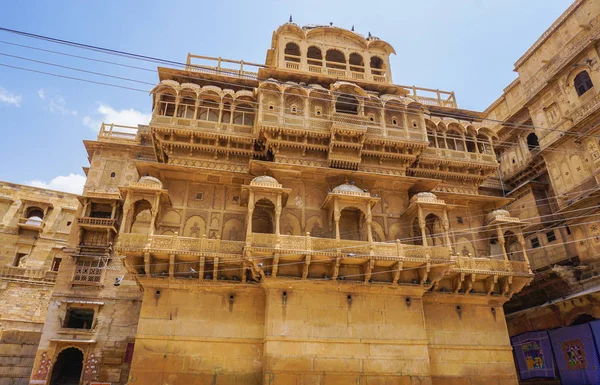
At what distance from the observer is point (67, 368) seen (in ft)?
67.1

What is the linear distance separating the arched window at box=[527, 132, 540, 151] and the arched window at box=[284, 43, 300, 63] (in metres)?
15.8

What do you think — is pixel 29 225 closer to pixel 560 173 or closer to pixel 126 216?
pixel 126 216

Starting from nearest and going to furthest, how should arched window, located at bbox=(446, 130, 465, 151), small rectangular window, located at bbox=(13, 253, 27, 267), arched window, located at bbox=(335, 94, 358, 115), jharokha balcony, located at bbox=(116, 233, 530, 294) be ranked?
jharokha balcony, located at bbox=(116, 233, 530, 294)
arched window, located at bbox=(335, 94, 358, 115)
arched window, located at bbox=(446, 130, 465, 151)
small rectangular window, located at bbox=(13, 253, 27, 267)

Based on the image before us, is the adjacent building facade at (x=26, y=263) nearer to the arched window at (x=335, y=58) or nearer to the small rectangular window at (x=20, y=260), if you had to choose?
the small rectangular window at (x=20, y=260)

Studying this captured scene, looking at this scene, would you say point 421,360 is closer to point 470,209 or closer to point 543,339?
point 470,209

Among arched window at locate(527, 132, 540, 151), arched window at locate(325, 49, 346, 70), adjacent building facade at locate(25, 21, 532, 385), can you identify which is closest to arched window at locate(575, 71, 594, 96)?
arched window at locate(527, 132, 540, 151)

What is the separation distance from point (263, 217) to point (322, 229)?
8.06 feet

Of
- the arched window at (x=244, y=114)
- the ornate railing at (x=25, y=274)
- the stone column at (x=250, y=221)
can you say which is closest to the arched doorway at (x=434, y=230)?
the stone column at (x=250, y=221)

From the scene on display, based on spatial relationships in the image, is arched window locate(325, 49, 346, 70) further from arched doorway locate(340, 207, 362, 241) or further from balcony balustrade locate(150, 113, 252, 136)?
arched doorway locate(340, 207, 362, 241)

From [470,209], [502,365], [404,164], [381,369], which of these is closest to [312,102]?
[404,164]

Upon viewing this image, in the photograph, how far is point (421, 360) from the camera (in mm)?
13703

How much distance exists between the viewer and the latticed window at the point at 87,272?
20.1 metres

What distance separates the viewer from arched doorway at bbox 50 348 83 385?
19.1m

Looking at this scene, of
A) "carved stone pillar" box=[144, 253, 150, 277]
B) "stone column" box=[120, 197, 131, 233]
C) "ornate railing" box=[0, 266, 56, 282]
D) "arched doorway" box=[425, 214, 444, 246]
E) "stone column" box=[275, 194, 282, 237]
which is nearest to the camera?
"carved stone pillar" box=[144, 253, 150, 277]
